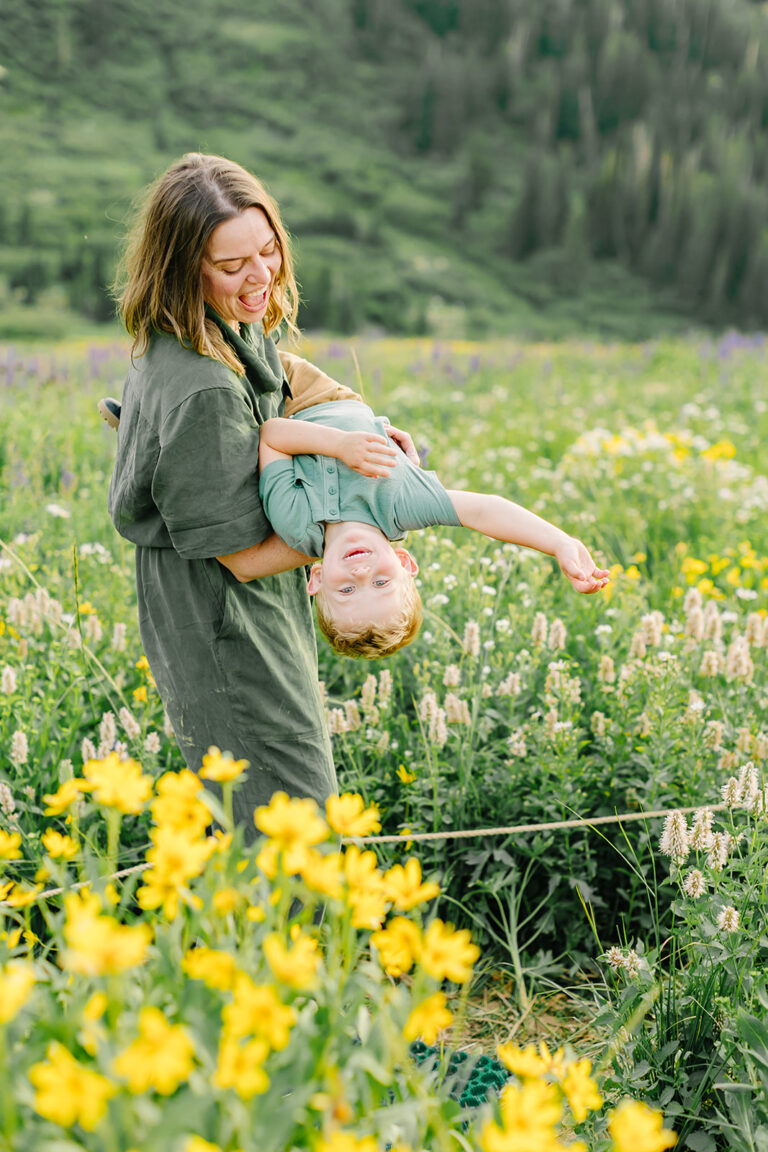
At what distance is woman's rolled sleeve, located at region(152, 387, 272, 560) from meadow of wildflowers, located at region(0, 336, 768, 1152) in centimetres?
59

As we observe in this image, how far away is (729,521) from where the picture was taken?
479 cm

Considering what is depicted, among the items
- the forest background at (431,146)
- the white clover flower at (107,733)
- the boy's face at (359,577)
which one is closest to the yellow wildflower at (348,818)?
the boy's face at (359,577)

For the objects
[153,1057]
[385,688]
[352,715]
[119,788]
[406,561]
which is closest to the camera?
[153,1057]

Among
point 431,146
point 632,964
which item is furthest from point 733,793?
point 431,146

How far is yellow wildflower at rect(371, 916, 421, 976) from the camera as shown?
98cm

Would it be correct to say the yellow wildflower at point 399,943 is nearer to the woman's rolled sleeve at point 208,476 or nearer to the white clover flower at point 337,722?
the woman's rolled sleeve at point 208,476

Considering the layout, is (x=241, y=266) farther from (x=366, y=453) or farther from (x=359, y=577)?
(x=359, y=577)

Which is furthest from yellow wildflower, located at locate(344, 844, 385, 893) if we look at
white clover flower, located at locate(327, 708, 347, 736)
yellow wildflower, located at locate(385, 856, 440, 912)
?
white clover flower, located at locate(327, 708, 347, 736)

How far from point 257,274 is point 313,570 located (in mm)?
646

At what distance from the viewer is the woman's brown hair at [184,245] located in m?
1.85

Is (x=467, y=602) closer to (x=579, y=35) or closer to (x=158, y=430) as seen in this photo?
(x=158, y=430)

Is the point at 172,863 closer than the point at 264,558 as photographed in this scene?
Yes

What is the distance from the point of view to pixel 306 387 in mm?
2250

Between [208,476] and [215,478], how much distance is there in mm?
15
